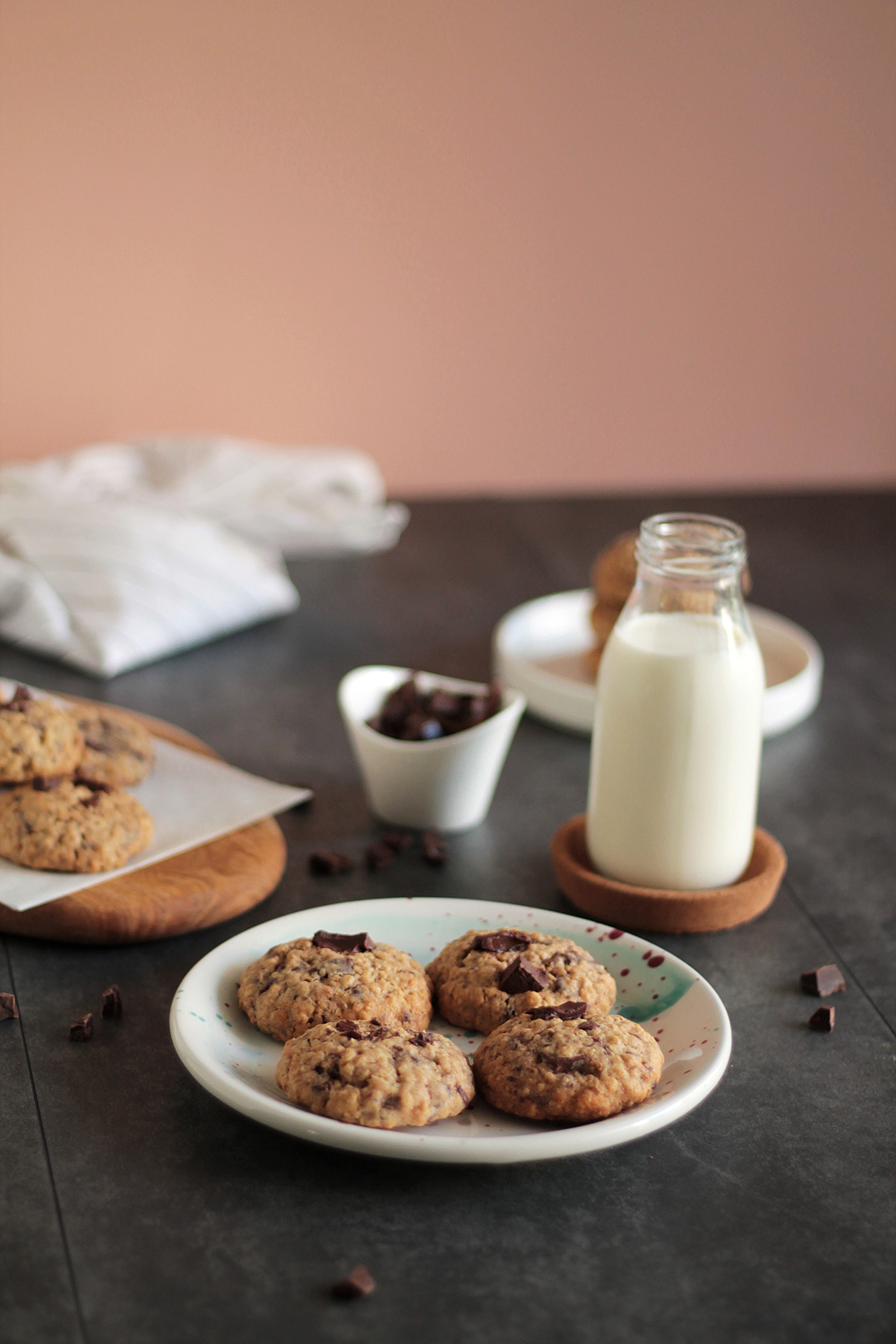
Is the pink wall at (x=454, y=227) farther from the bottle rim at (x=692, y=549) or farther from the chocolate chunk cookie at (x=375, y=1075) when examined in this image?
the chocolate chunk cookie at (x=375, y=1075)

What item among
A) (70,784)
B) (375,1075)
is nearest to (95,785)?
(70,784)

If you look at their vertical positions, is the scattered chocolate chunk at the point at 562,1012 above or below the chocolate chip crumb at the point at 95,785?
above

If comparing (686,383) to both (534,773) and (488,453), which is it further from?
(534,773)

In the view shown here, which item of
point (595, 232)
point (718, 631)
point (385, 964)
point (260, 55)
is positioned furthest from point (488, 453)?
point (385, 964)

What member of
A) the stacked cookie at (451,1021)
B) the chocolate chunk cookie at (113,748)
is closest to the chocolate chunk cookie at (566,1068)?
the stacked cookie at (451,1021)

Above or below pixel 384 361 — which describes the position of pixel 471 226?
above

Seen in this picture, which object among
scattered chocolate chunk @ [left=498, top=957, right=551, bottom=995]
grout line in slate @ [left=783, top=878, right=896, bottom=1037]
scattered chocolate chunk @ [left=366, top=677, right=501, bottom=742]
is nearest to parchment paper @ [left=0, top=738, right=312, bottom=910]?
scattered chocolate chunk @ [left=366, top=677, right=501, bottom=742]
